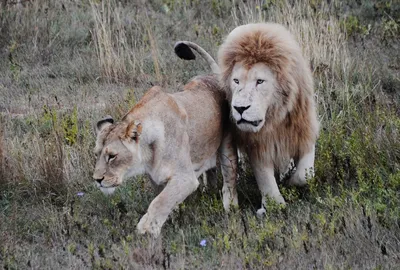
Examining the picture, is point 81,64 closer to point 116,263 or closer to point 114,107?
point 114,107

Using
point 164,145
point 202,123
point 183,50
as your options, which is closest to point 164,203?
point 164,145

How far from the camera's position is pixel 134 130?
16.9ft

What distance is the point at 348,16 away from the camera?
11352 millimetres

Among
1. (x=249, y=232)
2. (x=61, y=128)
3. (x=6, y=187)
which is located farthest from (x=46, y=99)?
(x=249, y=232)

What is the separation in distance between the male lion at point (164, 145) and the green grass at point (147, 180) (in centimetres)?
26

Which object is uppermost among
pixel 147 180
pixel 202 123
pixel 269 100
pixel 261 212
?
pixel 269 100

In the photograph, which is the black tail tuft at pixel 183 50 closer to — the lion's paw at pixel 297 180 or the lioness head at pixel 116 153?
the lion's paw at pixel 297 180

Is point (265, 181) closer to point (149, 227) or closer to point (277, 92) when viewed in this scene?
point (277, 92)

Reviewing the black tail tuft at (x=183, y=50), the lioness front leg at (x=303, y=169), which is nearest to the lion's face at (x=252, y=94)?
the lioness front leg at (x=303, y=169)

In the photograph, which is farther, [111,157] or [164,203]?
[164,203]

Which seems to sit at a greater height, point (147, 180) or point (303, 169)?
point (303, 169)

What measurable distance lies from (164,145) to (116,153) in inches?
14.5

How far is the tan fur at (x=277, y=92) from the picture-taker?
570 cm

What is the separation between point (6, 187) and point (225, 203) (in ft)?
5.72
